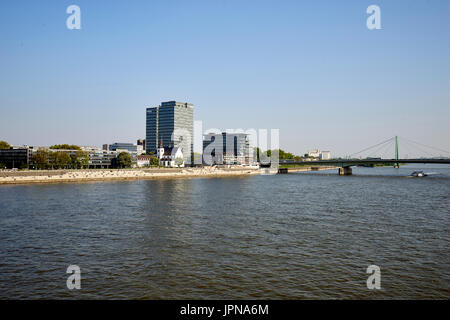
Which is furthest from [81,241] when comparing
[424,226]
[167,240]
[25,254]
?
[424,226]

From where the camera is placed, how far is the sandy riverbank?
71438 millimetres

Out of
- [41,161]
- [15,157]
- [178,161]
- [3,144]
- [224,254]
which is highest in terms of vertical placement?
[3,144]

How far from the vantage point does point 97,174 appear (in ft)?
283

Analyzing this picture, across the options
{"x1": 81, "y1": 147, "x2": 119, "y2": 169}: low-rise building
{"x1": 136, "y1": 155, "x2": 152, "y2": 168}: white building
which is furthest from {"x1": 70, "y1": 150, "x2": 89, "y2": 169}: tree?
{"x1": 136, "y1": 155, "x2": 152, "y2": 168}: white building

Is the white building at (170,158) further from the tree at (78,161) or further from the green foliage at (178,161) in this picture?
the tree at (78,161)

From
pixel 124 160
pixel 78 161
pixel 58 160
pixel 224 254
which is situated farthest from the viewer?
pixel 124 160

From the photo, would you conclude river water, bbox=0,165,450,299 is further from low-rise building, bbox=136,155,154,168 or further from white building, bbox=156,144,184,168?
white building, bbox=156,144,184,168

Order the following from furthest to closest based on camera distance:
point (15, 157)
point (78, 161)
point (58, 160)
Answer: point (78, 161) < point (15, 157) < point (58, 160)

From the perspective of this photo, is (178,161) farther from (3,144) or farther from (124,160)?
(3,144)

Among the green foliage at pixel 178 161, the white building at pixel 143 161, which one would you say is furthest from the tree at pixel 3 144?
the green foliage at pixel 178 161

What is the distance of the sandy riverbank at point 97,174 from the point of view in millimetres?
71438

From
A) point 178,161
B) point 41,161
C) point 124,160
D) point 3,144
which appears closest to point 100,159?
point 124,160

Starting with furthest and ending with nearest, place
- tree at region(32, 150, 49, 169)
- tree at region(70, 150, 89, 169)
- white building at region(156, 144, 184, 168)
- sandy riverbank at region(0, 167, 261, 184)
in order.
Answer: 1. white building at region(156, 144, 184, 168)
2. tree at region(70, 150, 89, 169)
3. tree at region(32, 150, 49, 169)
4. sandy riverbank at region(0, 167, 261, 184)

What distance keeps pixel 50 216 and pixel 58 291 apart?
62.8 ft
